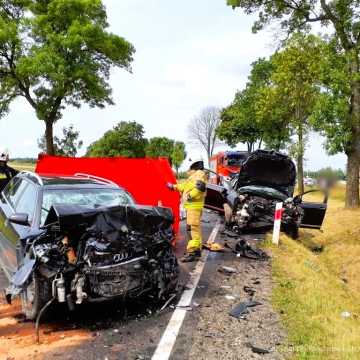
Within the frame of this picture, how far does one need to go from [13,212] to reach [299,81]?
19409 millimetres

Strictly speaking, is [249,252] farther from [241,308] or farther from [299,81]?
[299,81]

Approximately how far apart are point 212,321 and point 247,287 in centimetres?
159

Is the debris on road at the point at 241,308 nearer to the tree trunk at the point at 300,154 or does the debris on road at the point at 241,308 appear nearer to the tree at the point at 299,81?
the tree at the point at 299,81

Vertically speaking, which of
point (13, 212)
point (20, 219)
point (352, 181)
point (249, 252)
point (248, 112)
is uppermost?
point (248, 112)

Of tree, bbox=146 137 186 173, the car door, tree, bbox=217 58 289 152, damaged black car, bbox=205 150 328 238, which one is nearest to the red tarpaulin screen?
the car door

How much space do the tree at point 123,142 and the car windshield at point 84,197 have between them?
53.6 metres

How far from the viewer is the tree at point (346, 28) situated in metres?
16.3

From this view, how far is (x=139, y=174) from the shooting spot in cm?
985

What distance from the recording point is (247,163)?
40.7 feet

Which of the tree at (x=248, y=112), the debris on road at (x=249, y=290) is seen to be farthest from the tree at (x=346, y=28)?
the tree at (x=248, y=112)

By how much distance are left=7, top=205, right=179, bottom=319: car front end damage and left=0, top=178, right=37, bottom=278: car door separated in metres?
0.46

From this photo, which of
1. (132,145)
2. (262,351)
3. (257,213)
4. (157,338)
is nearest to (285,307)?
(262,351)

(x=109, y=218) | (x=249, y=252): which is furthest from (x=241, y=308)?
(x=249, y=252)

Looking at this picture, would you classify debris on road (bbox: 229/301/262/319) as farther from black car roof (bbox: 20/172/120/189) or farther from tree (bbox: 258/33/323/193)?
tree (bbox: 258/33/323/193)
